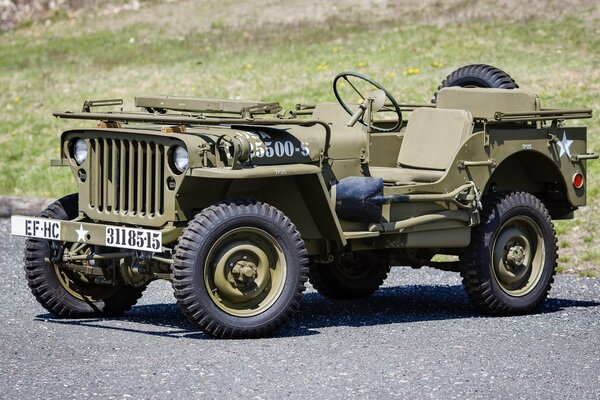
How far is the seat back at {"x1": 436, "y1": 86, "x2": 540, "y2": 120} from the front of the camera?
9875 millimetres

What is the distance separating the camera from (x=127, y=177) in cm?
873

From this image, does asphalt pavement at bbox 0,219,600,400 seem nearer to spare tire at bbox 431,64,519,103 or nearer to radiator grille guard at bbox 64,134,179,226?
radiator grille guard at bbox 64,134,179,226

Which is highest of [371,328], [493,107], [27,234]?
[493,107]

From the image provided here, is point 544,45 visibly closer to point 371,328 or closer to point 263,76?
point 263,76

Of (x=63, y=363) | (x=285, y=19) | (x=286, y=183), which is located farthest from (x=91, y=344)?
(x=285, y=19)

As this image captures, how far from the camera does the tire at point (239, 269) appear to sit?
819cm

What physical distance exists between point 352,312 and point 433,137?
1.36 metres

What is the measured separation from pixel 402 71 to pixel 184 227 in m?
13.6

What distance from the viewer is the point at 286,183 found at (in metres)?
8.84

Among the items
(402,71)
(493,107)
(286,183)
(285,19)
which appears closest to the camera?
(286,183)

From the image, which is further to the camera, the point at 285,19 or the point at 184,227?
the point at 285,19

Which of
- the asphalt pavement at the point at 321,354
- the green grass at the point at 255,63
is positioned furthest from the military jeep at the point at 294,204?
the green grass at the point at 255,63

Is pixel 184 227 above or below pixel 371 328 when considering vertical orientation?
above

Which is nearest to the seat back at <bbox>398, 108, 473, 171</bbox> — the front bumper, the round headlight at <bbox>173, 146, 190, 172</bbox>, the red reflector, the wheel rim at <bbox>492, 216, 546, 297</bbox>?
→ the wheel rim at <bbox>492, 216, 546, 297</bbox>
